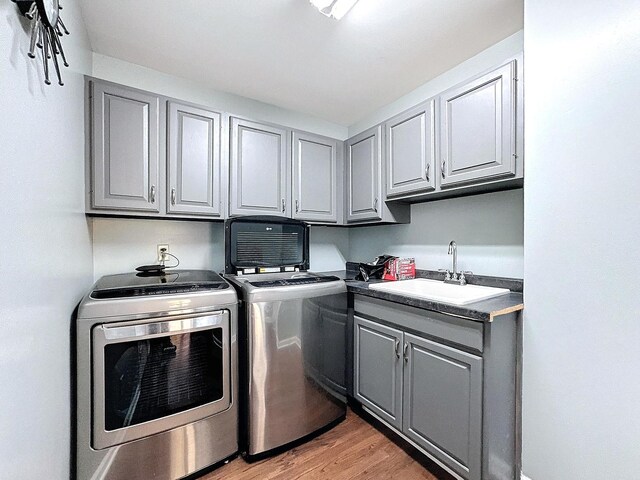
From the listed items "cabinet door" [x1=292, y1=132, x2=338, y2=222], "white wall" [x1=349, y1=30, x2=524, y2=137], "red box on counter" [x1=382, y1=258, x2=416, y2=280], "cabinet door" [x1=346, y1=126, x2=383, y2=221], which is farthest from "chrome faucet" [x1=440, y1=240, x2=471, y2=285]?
"white wall" [x1=349, y1=30, x2=524, y2=137]

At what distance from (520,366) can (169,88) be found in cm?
278

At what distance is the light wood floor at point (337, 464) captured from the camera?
150 centimetres

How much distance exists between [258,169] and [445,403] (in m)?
1.88

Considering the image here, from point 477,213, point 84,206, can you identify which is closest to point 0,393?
point 84,206

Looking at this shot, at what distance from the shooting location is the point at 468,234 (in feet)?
6.36

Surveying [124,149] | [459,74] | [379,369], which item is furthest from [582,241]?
[124,149]

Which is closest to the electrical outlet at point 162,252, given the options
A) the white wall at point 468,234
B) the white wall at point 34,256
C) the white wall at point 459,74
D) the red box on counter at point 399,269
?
the white wall at point 34,256

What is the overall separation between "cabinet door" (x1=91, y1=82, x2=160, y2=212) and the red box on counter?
5.62 ft

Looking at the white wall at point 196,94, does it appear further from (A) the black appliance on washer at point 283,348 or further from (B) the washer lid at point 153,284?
(B) the washer lid at point 153,284

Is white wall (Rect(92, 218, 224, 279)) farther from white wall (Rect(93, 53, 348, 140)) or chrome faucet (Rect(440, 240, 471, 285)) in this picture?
chrome faucet (Rect(440, 240, 471, 285))

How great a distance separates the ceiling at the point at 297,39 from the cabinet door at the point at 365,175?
0.40m

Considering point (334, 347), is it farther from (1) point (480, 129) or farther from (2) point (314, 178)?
(1) point (480, 129)

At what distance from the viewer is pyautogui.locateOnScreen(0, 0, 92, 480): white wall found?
64cm

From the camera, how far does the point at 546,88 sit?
1.27 m
